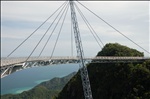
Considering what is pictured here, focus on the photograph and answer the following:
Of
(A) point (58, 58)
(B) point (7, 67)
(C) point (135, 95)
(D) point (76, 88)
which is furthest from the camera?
(D) point (76, 88)

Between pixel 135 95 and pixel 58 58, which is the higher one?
pixel 58 58

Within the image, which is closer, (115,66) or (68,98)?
(115,66)

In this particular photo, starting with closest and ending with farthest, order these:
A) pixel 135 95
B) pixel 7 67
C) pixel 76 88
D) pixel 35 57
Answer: pixel 7 67 < pixel 35 57 < pixel 135 95 < pixel 76 88

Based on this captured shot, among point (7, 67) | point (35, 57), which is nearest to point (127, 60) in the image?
point (35, 57)

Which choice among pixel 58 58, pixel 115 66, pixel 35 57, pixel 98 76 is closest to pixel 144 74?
pixel 115 66

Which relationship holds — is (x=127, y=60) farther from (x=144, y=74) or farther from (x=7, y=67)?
(x=7, y=67)

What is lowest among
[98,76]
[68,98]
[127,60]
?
[68,98]
